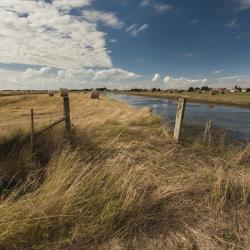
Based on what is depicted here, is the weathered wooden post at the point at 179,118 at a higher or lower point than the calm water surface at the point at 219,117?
higher

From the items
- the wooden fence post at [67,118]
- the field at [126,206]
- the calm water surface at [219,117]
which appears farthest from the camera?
the calm water surface at [219,117]

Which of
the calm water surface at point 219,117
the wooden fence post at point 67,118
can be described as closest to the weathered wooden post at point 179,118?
the calm water surface at point 219,117

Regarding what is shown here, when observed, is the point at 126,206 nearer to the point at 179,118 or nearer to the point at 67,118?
the point at 67,118

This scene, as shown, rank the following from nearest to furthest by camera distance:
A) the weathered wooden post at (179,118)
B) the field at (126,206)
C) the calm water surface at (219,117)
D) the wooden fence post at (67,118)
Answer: the field at (126,206), the wooden fence post at (67,118), the weathered wooden post at (179,118), the calm water surface at (219,117)

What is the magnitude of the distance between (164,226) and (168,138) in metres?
4.80

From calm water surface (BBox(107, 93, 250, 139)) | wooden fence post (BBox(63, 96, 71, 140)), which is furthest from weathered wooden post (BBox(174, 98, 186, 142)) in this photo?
wooden fence post (BBox(63, 96, 71, 140))

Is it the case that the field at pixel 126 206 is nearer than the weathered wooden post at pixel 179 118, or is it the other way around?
the field at pixel 126 206

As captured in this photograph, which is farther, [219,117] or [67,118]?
[219,117]

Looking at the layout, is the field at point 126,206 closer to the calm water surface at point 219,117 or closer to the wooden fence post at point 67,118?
the wooden fence post at point 67,118

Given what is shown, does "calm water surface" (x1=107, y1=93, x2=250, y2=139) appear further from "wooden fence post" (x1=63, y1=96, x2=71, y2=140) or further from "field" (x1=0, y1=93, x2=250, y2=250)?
"field" (x1=0, y1=93, x2=250, y2=250)

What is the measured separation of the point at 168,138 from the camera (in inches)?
338

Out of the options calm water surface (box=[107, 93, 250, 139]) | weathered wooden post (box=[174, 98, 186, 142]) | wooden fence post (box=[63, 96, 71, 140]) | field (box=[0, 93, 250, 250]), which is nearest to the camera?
field (box=[0, 93, 250, 250])

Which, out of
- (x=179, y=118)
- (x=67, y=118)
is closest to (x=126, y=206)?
(x=67, y=118)

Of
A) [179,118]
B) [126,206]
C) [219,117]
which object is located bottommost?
[219,117]
